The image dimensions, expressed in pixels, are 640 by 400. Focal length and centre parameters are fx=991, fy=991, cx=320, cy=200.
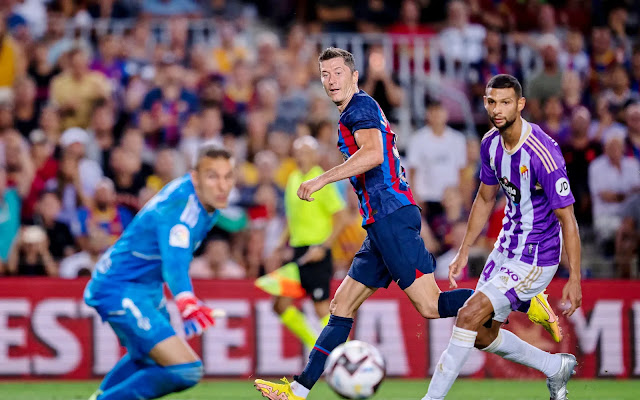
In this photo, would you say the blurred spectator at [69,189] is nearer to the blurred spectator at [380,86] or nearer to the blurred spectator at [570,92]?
the blurred spectator at [380,86]

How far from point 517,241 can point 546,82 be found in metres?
6.42

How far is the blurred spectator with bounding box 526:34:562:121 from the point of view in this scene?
511 inches

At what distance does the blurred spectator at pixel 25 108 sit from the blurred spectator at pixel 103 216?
206cm

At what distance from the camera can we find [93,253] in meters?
11.1

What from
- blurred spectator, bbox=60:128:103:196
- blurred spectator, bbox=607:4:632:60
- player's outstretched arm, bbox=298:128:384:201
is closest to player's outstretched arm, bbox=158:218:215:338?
player's outstretched arm, bbox=298:128:384:201

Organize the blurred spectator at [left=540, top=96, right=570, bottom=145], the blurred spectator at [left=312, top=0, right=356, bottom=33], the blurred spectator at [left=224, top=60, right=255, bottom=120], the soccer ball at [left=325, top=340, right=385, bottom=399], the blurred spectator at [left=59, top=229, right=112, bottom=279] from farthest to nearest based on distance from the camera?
1. the blurred spectator at [left=312, top=0, right=356, bottom=33]
2. the blurred spectator at [left=224, top=60, right=255, bottom=120]
3. the blurred spectator at [left=540, top=96, right=570, bottom=145]
4. the blurred spectator at [left=59, top=229, right=112, bottom=279]
5. the soccer ball at [left=325, top=340, right=385, bottom=399]

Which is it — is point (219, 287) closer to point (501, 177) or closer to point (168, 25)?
point (501, 177)

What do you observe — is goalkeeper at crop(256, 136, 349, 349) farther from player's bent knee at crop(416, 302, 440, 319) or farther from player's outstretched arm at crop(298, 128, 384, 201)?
player's outstretched arm at crop(298, 128, 384, 201)

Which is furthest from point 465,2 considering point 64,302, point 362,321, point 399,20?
point 64,302

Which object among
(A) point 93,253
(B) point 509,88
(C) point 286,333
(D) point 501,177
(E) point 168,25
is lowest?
(C) point 286,333

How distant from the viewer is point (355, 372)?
261 inches

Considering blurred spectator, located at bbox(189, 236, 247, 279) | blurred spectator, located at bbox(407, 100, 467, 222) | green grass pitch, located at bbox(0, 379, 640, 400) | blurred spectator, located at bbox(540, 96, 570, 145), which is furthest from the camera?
blurred spectator, located at bbox(540, 96, 570, 145)

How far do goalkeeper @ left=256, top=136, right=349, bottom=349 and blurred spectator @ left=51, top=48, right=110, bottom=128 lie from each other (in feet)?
13.2

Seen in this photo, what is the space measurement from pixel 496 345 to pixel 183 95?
7.19 metres
